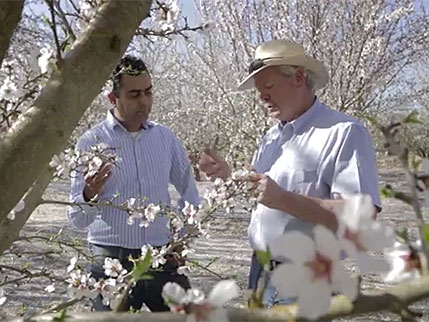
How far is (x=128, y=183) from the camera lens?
305 cm

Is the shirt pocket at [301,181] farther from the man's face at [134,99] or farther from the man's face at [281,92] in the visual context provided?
the man's face at [134,99]

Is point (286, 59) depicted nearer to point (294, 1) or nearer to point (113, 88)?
point (113, 88)

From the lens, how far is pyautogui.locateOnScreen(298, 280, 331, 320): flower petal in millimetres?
585

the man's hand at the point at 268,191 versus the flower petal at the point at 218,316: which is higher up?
the man's hand at the point at 268,191

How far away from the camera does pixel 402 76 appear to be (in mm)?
11414

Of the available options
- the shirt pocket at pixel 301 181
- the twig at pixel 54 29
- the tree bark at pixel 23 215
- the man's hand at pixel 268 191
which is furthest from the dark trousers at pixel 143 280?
the twig at pixel 54 29

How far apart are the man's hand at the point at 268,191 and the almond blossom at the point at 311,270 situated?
1503 millimetres

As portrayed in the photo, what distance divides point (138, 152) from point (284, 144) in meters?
0.83

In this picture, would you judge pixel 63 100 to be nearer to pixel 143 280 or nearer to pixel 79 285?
pixel 79 285

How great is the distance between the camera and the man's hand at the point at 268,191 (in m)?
2.13

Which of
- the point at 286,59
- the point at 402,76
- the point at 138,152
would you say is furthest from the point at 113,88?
the point at 402,76

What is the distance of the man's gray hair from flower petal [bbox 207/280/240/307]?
1.95 meters

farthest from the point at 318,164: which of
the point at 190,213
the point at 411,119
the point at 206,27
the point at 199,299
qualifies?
the point at 199,299

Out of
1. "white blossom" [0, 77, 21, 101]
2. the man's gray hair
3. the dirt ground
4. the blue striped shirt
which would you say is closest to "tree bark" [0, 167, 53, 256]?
"white blossom" [0, 77, 21, 101]
